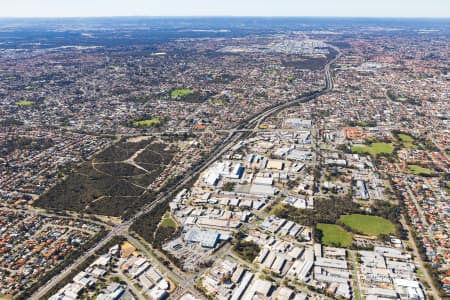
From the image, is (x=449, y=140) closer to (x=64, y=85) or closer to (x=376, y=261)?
(x=376, y=261)

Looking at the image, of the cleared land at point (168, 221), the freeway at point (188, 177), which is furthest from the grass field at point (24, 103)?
the cleared land at point (168, 221)

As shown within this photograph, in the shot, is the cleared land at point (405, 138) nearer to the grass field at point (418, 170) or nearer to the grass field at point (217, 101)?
the grass field at point (418, 170)

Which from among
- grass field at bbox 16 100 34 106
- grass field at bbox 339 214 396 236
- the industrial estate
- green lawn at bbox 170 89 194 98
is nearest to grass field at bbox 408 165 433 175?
the industrial estate

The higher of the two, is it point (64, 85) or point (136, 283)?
point (64, 85)

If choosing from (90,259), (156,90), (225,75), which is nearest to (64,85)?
(156,90)

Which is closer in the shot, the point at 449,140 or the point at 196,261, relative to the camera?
the point at 196,261

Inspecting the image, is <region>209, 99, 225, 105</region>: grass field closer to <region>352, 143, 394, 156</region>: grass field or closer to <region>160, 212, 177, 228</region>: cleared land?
<region>352, 143, 394, 156</region>: grass field

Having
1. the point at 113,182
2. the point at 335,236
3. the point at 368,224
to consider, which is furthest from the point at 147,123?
the point at 368,224
